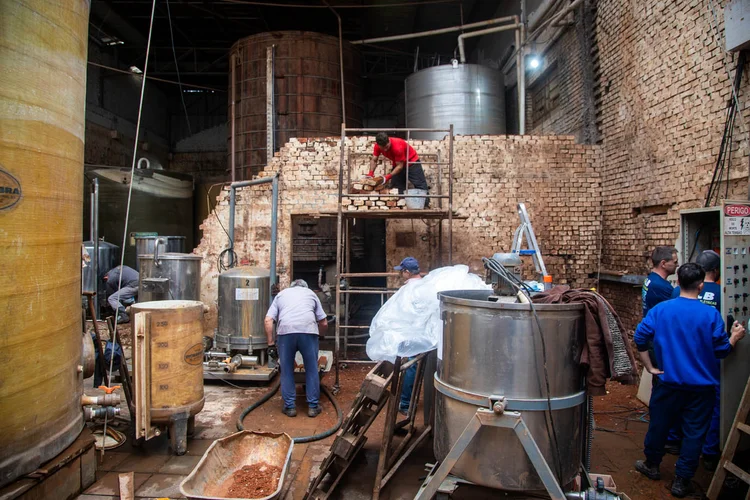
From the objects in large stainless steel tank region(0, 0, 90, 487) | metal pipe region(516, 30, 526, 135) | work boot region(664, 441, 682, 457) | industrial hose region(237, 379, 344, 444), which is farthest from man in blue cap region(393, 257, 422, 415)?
metal pipe region(516, 30, 526, 135)

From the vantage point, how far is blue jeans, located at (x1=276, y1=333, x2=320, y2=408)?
5453 mm

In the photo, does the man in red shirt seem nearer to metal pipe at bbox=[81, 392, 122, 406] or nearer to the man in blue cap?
the man in blue cap

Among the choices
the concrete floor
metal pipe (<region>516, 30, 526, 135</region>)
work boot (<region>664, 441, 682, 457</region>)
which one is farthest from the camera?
metal pipe (<region>516, 30, 526, 135</region>)

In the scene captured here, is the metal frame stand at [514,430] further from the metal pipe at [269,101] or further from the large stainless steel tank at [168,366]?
the metal pipe at [269,101]

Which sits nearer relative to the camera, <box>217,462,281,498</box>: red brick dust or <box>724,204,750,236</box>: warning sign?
<box>217,462,281,498</box>: red brick dust

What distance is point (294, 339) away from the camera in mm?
5461

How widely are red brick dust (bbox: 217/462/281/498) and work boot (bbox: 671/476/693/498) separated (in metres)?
3.11

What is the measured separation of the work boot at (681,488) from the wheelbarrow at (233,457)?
3048mm

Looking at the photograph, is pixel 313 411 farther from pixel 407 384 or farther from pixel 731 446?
pixel 731 446

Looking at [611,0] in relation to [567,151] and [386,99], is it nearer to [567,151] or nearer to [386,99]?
[567,151]

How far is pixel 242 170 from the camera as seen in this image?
37.0 feet

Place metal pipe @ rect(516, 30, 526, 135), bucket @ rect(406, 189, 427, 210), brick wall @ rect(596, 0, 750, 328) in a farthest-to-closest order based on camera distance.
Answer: metal pipe @ rect(516, 30, 526, 135) → bucket @ rect(406, 189, 427, 210) → brick wall @ rect(596, 0, 750, 328)

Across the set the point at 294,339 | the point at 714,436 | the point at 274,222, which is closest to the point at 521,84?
the point at 274,222

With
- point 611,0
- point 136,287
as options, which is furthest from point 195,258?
point 611,0
